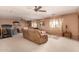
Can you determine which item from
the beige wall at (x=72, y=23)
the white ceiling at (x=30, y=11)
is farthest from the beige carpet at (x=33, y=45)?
the white ceiling at (x=30, y=11)

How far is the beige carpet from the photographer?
193cm

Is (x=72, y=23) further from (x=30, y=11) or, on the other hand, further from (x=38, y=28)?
(x=30, y=11)

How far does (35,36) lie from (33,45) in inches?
8.5

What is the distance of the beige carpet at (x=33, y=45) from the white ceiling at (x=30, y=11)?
1.50 feet

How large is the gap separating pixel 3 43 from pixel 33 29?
0.67 metres

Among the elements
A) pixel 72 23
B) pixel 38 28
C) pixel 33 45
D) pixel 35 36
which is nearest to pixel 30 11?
pixel 38 28

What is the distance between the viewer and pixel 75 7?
1948 millimetres

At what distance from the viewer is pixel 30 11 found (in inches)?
78.0

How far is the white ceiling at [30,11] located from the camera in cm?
191

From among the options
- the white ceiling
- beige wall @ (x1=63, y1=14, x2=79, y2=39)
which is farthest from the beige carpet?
the white ceiling

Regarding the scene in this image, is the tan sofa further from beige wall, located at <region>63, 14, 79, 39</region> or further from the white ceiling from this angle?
beige wall, located at <region>63, 14, 79, 39</region>

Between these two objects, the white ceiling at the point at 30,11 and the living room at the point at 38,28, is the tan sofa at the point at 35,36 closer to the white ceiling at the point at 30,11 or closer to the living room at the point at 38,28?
the living room at the point at 38,28
